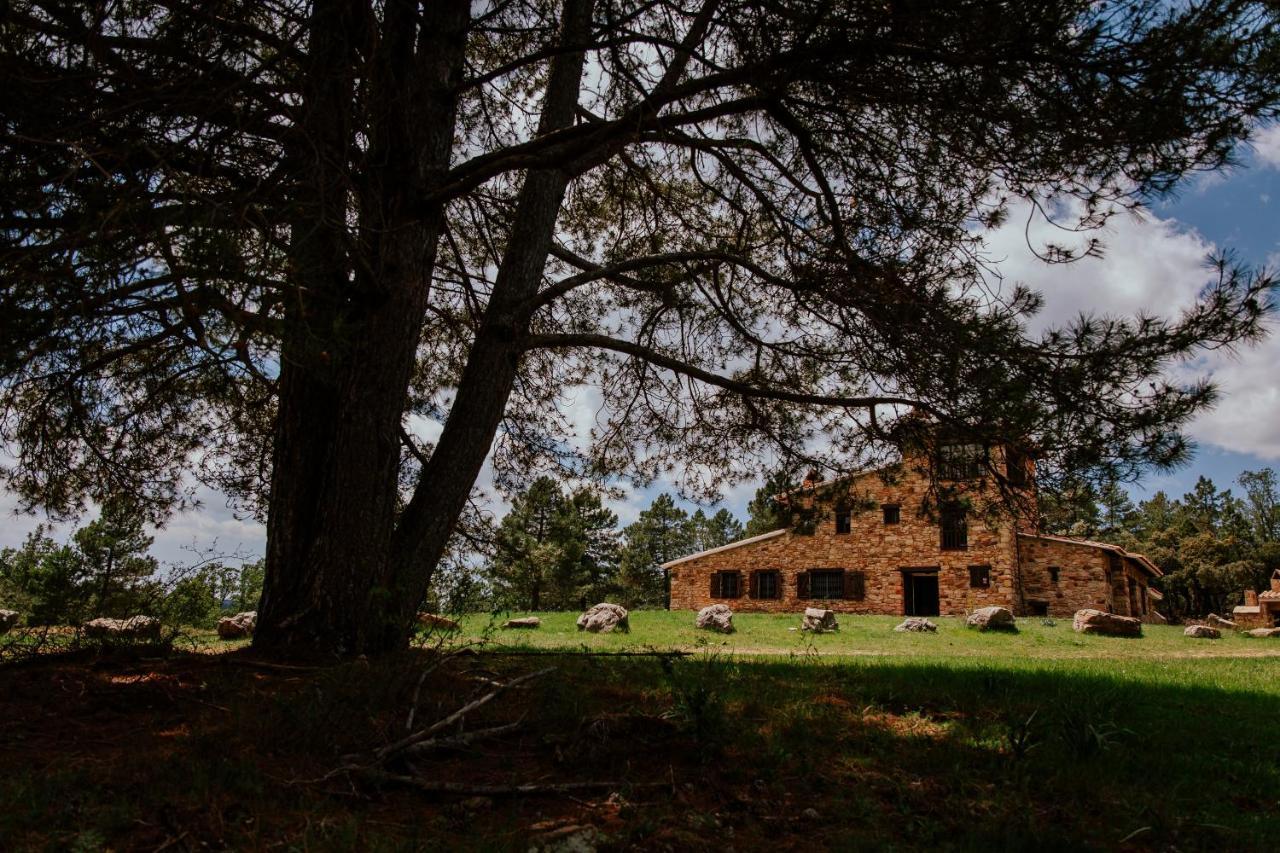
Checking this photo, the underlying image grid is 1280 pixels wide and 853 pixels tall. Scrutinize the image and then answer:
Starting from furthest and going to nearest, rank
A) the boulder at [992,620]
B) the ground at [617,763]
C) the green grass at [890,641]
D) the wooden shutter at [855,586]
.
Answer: the wooden shutter at [855,586] → the boulder at [992,620] → the green grass at [890,641] → the ground at [617,763]

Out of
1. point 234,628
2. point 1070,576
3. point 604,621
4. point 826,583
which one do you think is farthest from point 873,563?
point 234,628

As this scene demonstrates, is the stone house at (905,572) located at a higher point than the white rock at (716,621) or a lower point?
higher

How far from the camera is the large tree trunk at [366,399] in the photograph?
4742 mm

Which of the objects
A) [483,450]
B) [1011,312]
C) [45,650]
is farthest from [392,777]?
[1011,312]

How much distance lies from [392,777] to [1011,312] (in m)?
4.65

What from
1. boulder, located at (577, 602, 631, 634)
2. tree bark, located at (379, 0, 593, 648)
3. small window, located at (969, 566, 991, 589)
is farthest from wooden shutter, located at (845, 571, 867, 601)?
tree bark, located at (379, 0, 593, 648)

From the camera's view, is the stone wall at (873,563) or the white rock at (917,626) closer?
the white rock at (917,626)

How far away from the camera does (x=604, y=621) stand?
50.0 feet

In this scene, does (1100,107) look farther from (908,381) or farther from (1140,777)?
(1140,777)

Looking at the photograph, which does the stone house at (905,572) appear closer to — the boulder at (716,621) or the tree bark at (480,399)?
the boulder at (716,621)

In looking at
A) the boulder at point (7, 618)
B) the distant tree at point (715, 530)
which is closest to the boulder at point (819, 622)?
the boulder at point (7, 618)

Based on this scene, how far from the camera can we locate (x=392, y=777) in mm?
2818

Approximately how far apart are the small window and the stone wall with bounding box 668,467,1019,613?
105 millimetres

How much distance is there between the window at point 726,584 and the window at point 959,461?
77.7ft
